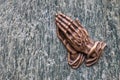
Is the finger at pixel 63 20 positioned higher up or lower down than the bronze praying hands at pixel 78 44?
higher up

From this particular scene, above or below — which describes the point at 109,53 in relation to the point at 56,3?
below

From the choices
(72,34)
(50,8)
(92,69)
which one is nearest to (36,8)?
(50,8)

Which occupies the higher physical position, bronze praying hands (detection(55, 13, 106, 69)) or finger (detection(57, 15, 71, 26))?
finger (detection(57, 15, 71, 26))

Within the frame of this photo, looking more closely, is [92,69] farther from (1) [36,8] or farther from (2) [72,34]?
(1) [36,8]
